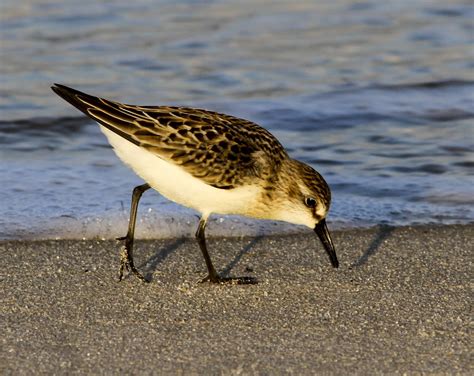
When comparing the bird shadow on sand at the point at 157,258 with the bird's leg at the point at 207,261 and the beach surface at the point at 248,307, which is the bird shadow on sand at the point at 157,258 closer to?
the beach surface at the point at 248,307

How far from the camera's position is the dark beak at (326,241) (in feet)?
20.5

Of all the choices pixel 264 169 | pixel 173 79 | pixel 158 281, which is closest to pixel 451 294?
pixel 264 169

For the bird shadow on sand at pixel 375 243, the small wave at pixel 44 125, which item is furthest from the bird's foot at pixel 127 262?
the small wave at pixel 44 125

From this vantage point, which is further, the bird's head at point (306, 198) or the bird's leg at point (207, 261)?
the bird's head at point (306, 198)

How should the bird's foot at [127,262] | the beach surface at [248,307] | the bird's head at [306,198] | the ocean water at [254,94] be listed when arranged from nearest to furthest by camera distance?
the beach surface at [248,307]
the bird's foot at [127,262]
the bird's head at [306,198]
the ocean water at [254,94]

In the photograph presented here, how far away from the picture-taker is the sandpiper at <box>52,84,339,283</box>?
5988 millimetres

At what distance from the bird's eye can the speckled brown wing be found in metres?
0.25

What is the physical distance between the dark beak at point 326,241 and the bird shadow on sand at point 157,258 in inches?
38.8

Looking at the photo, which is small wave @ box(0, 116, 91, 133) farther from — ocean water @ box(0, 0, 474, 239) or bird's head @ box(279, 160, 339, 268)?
bird's head @ box(279, 160, 339, 268)

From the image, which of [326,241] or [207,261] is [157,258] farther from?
[326,241]

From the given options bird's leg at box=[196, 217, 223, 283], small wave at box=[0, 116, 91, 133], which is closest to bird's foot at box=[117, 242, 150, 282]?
bird's leg at box=[196, 217, 223, 283]

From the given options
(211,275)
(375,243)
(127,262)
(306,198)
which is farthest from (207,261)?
(375,243)

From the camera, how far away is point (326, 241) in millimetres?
6277

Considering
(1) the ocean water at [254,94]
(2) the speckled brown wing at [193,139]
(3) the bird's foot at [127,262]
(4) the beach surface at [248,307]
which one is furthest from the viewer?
(1) the ocean water at [254,94]
